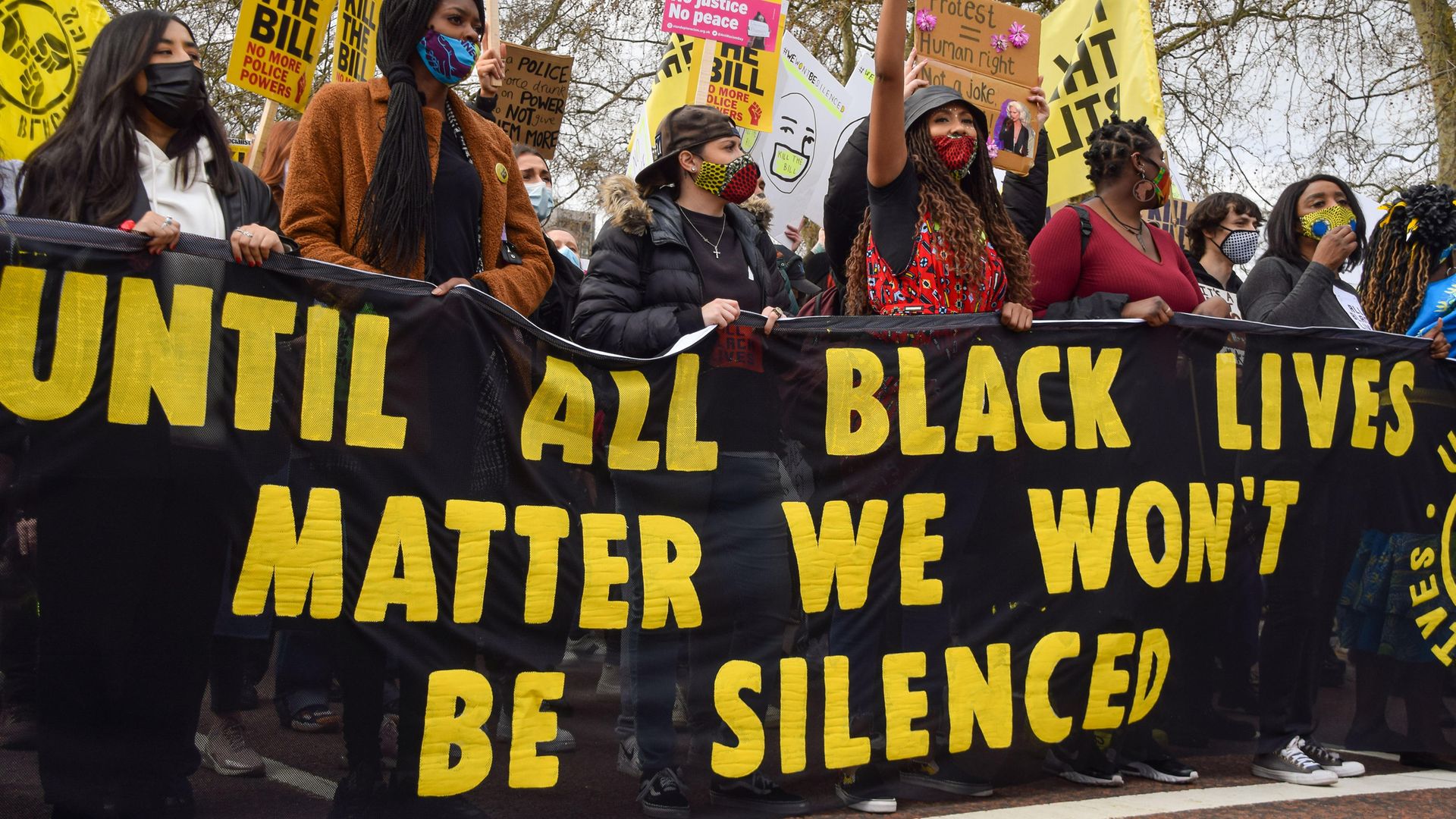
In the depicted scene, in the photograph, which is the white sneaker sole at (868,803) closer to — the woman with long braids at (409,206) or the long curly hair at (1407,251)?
the woman with long braids at (409,206)

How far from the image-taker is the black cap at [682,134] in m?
4.20

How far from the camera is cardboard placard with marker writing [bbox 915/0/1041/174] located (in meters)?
5.62

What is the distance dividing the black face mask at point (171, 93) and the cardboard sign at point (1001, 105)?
10.5 ft

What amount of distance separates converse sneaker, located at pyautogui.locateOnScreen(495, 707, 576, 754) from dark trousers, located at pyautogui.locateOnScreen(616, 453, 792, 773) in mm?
170

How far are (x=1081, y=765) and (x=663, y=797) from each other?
4.49 ft

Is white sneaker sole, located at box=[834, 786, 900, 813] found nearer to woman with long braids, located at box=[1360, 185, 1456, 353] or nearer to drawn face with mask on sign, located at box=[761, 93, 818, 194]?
woman with long braids, located at box=[1360, 185, 1456, 353]

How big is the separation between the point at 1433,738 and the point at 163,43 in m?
4.49

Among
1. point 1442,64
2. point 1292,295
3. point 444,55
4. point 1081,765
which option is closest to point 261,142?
point 444,55

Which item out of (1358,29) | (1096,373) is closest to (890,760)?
(1096,373)

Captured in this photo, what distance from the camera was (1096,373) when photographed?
4199mm

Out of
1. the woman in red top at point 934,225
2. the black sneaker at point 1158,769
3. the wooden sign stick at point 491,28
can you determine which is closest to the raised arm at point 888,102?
the woman in red top at point 934,225

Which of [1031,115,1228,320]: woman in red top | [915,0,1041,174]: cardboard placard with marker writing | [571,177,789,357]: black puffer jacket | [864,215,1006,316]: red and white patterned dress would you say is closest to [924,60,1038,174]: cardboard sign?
[915,0,1041,174]: cardboard placard with marker writing

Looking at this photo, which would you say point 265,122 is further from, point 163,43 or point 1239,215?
point 1239,215

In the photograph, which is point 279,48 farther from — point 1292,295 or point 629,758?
point 1292,295
